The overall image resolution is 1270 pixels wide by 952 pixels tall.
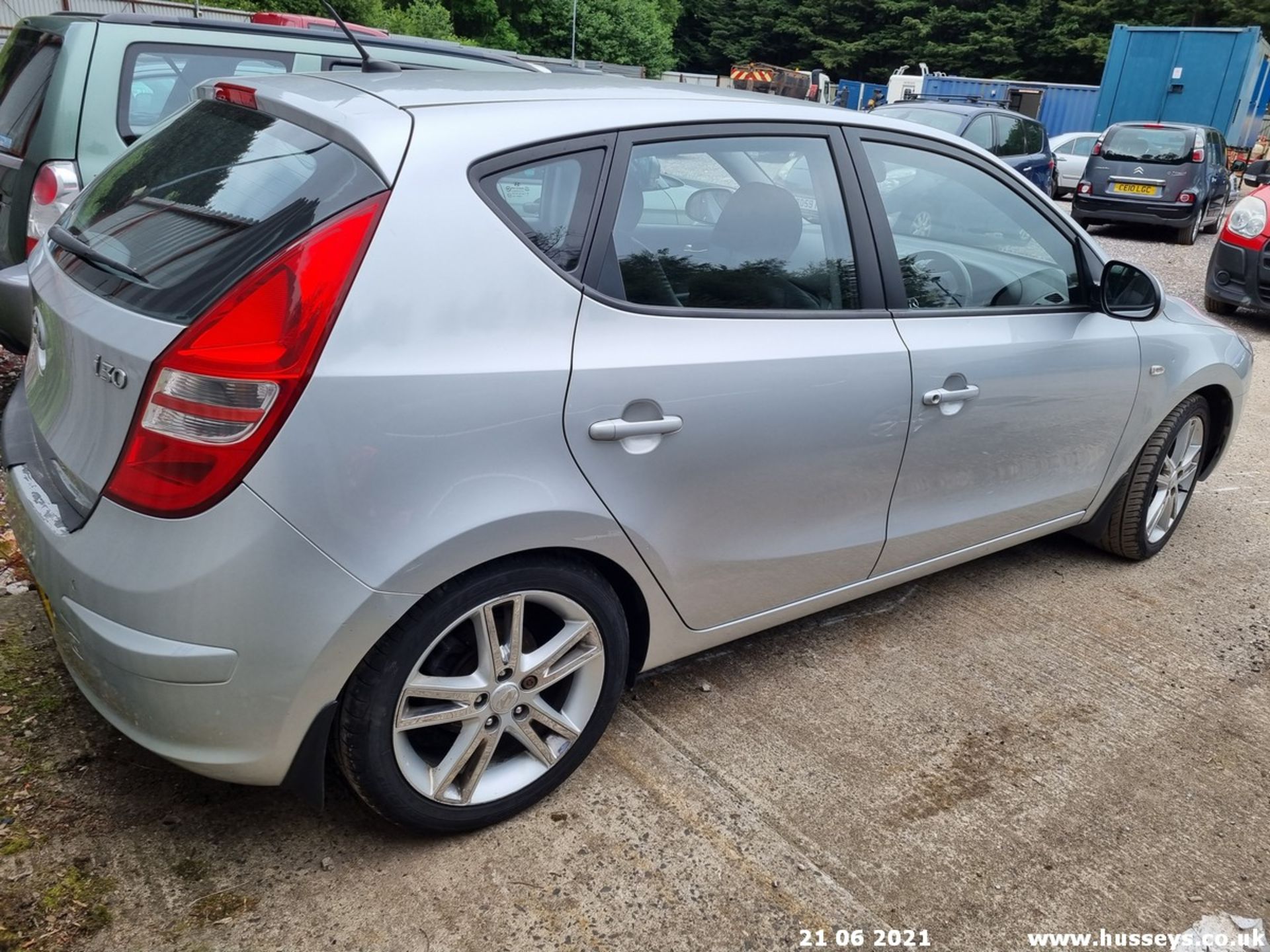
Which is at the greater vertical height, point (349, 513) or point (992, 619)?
point (349, 513)

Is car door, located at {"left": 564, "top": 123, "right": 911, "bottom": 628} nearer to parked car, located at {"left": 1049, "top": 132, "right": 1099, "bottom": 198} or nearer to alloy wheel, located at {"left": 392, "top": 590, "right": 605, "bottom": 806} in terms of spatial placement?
alloy wheel, located at {"left": 392, "top": 590, "right": 605, "bottom": 806}

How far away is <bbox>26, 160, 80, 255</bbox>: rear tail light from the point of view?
160 inches

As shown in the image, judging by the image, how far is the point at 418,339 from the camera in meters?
1.91

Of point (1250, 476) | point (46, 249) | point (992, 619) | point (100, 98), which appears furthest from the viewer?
point (1250, 476)

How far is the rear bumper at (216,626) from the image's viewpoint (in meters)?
1.80

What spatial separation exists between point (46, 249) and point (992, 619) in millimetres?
3061

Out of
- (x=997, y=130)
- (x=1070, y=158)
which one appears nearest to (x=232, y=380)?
(x=997, y=130)

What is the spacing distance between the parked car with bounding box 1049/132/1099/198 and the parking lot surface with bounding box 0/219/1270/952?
16422mm

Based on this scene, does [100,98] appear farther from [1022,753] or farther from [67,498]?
[1022,753]

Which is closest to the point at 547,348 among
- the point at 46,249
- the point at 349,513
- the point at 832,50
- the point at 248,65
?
the point at 349,513

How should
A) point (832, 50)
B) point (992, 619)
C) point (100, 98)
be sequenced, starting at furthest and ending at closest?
1. point (832, 50)
2. point (100, 98)
3. point (992, 619)

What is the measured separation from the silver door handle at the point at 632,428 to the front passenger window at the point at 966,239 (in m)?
0.99

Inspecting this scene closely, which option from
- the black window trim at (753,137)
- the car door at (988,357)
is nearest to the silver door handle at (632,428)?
the black window trim at (753,137)

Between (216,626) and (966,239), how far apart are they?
2473 millimetres
